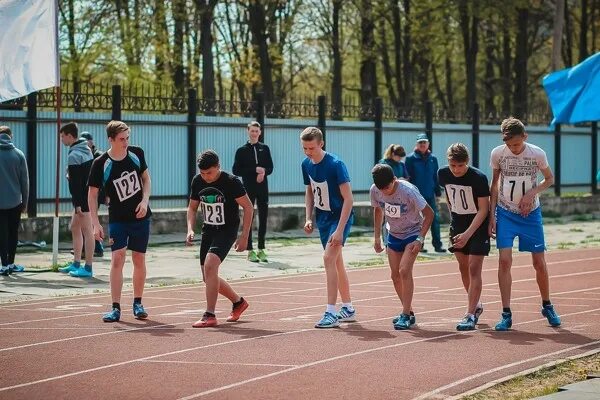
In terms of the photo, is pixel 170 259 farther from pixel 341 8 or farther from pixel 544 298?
pixel 341 8

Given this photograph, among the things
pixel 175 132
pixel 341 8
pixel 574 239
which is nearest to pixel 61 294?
pixel 175 132

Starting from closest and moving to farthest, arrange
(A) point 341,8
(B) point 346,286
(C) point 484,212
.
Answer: (C) point 484,212
(B) point 346,286
(A) point 341,8

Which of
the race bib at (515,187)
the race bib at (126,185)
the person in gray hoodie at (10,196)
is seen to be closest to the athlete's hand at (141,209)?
the race bib at (126,185)

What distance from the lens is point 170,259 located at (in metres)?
20.6

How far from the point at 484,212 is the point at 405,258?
2.77 feet

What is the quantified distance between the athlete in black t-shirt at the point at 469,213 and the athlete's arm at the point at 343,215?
2.87 ft

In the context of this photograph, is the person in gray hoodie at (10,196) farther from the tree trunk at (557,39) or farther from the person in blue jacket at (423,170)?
the tree trunk at (557,39)

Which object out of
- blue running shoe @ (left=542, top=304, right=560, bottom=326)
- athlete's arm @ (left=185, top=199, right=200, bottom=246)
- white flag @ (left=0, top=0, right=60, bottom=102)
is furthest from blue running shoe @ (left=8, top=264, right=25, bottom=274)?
blue running shoe @ (left=542, top=304, right=560, bottom=326)

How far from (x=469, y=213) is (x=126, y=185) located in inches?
132

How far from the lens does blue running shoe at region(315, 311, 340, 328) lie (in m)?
12.5

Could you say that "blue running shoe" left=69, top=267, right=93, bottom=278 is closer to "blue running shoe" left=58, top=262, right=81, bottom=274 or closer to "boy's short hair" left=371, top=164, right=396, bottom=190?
"blue running shoe" left=58, top=262, right=81, bottom=274

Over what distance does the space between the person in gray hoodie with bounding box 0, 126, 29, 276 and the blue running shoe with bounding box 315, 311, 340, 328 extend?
6434 mm

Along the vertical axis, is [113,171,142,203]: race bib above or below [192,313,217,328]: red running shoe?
above

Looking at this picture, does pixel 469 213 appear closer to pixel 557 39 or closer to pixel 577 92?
pixel 577 92
